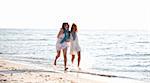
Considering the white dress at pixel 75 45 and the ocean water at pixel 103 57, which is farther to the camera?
the ocean water at pixel 103 57

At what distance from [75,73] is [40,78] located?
273 cm

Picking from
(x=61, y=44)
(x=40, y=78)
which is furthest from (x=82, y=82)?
(x=61, y=44)

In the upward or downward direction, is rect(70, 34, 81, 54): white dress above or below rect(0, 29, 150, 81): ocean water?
above

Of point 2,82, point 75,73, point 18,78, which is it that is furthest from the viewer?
point 75,73

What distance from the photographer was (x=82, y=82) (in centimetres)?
1322

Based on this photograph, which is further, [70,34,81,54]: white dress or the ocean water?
the ocean water

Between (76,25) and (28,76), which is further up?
(76,25)

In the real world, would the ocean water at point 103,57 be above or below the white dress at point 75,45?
below

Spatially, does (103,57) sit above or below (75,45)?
below

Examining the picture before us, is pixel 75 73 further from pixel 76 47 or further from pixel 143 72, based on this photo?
pixel 143 72

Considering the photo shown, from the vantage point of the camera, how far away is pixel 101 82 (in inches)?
535

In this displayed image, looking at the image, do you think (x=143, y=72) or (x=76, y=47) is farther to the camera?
(x=143, y=72)

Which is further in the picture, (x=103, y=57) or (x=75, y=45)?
(x=103, y=57)

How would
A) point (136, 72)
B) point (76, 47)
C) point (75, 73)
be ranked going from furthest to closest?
point (136, 72), point (76, 47), point (75, 73)
